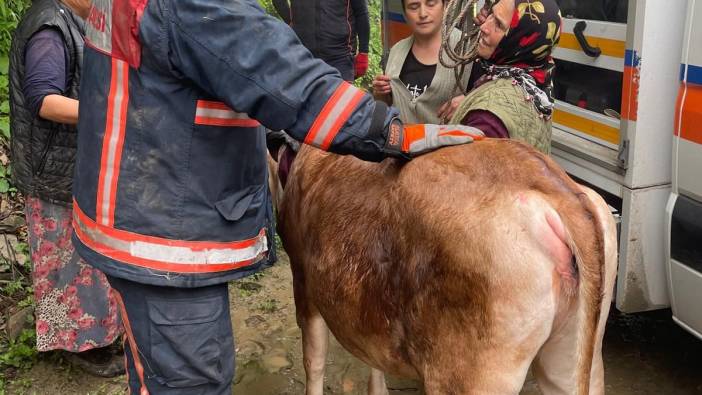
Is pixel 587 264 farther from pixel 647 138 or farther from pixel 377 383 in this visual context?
pixel 377 383

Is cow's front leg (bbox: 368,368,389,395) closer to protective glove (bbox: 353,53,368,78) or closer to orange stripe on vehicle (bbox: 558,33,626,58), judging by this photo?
orange stripe on vehicle (bbox: 558,33,626,58)

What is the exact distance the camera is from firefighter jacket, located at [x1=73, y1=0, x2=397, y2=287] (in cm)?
201

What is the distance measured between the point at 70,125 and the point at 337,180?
Result: 1.69m

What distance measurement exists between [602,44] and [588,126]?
1.53ft

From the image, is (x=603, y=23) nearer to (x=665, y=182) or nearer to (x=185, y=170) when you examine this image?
(x=665, y=182)

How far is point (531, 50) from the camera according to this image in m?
2.99

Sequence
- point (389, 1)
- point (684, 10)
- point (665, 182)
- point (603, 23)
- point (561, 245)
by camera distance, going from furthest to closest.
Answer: point (389, 1), point (603, 23), point (665, 182), point (684, 10), point (561, 245)

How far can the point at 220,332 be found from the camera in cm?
250

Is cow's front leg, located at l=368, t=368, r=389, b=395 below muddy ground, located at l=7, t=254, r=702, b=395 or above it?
above

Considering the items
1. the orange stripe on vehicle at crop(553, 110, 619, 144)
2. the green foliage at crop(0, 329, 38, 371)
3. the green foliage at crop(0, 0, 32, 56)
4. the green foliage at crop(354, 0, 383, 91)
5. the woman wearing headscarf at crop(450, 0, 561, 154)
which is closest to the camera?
the woman wearing headscarf at crop(450, 0, 561, 154)

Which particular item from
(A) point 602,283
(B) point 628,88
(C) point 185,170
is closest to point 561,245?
(A) point 602,283

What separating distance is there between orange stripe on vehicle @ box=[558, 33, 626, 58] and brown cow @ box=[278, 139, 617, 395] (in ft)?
5.50

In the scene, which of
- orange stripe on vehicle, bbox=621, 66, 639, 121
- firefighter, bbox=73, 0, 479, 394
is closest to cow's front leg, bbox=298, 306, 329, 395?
firefighter, bbox=73, 0, 479, 394

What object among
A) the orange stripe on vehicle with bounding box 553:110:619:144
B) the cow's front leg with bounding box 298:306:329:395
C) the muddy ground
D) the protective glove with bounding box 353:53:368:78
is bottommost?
the muddy ground
